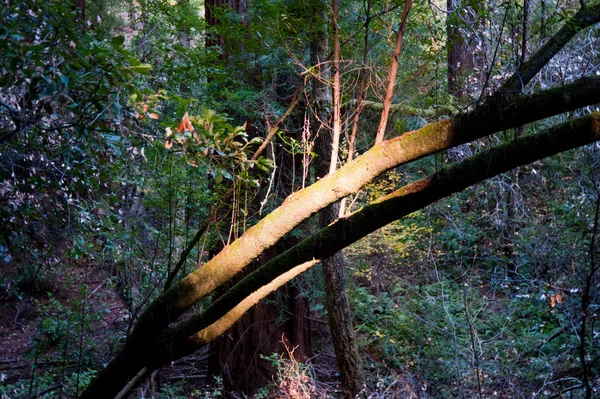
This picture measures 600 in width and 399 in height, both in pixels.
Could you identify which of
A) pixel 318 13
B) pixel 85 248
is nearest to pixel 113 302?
pixel 85 248

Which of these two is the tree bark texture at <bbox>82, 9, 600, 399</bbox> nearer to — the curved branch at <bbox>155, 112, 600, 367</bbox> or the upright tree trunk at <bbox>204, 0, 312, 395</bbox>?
the curved branch at <bbox>155, 112, 600, 367</bbox>

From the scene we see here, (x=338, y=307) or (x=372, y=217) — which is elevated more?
(x=338, y=307)

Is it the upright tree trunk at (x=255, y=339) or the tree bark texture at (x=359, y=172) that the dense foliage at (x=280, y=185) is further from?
the tree bark texture at (x=359, y=172)

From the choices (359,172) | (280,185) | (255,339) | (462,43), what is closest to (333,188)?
(359,172)

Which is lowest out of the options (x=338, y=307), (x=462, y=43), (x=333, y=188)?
(x=333, y=188)

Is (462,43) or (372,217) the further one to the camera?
(462,43)

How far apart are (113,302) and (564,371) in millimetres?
9225

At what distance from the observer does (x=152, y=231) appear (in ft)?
25.8

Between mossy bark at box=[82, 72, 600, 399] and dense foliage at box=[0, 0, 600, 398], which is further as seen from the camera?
dense foliage at box=[0, 0, 600, 398]

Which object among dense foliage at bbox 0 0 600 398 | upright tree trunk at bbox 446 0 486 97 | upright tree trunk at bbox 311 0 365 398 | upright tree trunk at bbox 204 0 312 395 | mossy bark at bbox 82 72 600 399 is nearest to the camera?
mossy bark at bbox 82 72 600 399

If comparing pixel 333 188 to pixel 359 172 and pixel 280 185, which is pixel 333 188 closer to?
pixel 359 172

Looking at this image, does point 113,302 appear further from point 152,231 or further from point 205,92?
point 205,92

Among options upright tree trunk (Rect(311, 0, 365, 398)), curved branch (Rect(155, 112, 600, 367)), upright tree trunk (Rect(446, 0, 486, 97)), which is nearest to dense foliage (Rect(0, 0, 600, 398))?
upright tree trunk (Rect(446, 0, 486, 97))

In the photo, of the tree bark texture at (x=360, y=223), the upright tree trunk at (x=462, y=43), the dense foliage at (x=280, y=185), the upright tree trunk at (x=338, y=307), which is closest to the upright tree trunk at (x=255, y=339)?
the dense foliage at (x=280, y=185)
